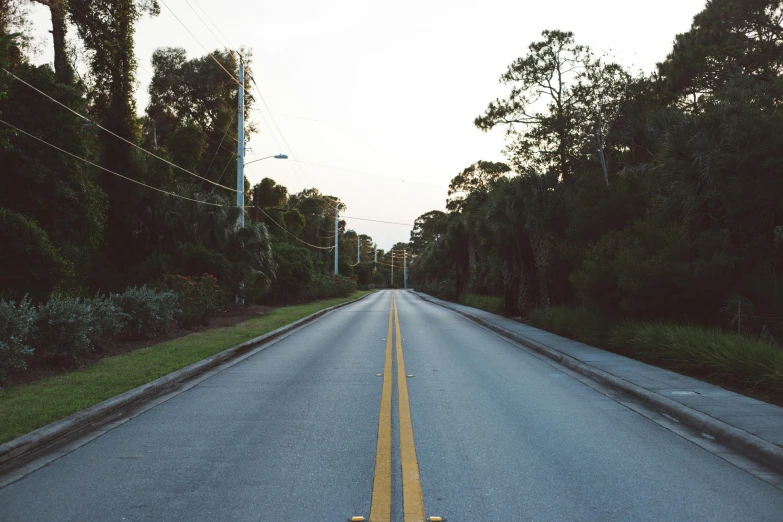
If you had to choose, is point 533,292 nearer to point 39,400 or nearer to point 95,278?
point 95,278

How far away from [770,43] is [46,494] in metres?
27.2

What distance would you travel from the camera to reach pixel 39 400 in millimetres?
7469

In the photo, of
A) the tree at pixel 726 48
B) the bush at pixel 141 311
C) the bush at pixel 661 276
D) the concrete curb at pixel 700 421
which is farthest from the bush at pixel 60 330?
the tree at pixel 726 48

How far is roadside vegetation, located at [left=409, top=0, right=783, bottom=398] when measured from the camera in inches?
478

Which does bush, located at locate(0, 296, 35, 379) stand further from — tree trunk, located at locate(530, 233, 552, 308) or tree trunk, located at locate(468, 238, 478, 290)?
tree trunk, located at locate(468, 238, 478, 290)

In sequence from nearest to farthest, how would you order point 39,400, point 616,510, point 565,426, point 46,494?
point 616,510, point 46,494, point 565,426, point 39,400

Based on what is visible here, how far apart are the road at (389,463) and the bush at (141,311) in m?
5.96

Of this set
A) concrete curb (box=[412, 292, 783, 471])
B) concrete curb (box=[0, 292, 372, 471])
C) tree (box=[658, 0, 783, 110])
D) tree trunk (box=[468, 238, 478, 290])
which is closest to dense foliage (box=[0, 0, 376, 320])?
concrete curb (box=[0, 292, 372, 471])

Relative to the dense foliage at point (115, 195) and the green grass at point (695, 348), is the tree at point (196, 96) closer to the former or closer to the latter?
the dense foliage at point (115, 195)

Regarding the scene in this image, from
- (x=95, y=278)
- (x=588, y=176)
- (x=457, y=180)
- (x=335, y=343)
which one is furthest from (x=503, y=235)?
(x=457, y=180)

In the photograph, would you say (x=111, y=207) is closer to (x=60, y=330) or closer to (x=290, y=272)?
(x=290, y=272)

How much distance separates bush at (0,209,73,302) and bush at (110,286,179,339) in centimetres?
390

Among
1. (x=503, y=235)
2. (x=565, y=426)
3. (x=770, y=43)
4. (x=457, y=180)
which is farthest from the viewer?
(x=457, y=180)

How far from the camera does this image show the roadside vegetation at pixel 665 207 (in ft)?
39.9
